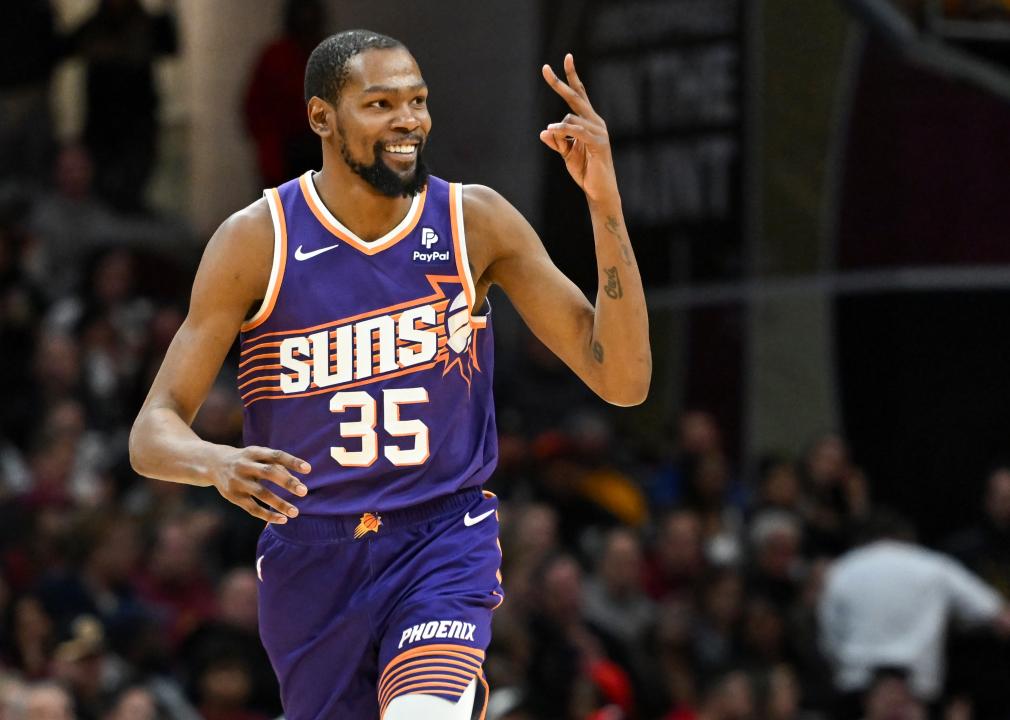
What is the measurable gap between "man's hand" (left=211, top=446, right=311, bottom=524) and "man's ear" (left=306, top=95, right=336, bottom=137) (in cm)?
116

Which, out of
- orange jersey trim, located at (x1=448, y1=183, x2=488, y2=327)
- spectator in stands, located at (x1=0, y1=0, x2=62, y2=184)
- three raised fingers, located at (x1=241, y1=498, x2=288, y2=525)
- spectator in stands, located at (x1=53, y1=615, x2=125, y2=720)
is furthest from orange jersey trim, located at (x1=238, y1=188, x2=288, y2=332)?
spectator in stands, located at (x1=0, y1=0, x2=62, y2=184)

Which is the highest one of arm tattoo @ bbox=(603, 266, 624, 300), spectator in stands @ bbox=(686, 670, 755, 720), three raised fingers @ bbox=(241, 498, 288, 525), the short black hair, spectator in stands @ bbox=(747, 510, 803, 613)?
the short black hair

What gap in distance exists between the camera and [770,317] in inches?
619

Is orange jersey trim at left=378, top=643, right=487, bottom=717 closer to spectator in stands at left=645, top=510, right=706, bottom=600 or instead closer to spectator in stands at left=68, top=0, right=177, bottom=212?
spectator in stands at left=645, top=510, right=706, bottom=600

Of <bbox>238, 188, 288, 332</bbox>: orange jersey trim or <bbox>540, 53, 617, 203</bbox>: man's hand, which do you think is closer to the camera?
<bbox>540, 53, 617, 203</bbox>: man's hand

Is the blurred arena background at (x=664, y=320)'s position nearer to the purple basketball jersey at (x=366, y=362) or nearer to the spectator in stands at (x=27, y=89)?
the spectator in stands at (x=27, y=89)

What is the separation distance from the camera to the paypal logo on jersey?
5.59 metres

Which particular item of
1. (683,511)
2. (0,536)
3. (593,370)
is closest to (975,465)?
(683,511)

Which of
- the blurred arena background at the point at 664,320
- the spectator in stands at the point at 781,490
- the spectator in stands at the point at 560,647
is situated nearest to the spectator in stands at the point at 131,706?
the blurred arena background at the point at 664,320

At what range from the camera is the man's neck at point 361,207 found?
18.4ft

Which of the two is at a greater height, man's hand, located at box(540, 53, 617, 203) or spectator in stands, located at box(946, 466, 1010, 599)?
man's hand, located at box(540, 53, 617, 203)

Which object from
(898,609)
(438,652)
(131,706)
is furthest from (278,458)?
(898,609)

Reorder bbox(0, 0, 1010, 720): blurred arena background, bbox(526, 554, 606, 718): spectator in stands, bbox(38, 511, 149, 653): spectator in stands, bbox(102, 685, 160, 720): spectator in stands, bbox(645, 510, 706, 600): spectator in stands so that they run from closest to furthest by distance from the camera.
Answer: bbox(102, 685, 160, 720): spectator in stands < bbox(38, 511, 149, 653): spectator in stands < bbox(526, 554, 606, 718): spectator in stands < bbox(0, 0, 1010, 720): blurred arena background < bbox(645, 510, 706, 600): spectator in stands

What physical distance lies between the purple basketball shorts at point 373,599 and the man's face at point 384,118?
97cm
